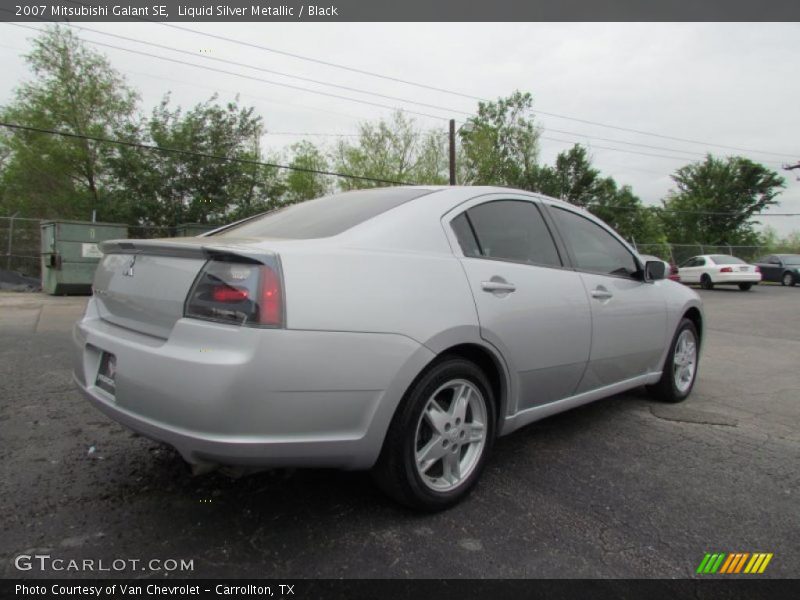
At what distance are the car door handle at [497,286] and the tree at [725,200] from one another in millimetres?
43319

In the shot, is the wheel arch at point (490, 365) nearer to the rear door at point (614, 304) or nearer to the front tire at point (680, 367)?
the rear door at point (614, 304)

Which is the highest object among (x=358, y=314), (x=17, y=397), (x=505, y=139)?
(x=505, y=139)

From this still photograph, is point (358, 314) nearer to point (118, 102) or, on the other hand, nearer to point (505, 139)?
point (118, 102)

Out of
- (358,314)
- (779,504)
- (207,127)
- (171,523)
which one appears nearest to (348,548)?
(171,523)

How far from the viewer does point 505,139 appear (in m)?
41.7

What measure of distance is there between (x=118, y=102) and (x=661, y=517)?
98.2 ft

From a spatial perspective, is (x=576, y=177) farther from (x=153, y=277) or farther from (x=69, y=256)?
(x=153, y=277)

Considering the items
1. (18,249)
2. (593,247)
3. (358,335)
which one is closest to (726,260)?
(593,247)

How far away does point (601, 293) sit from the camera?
3256 mm

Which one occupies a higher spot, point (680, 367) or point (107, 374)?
point (107, 374)

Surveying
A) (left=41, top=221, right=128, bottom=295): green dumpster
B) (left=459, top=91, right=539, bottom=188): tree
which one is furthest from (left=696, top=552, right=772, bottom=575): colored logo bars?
(left=459, top=91, right=539, bottom=188): tree

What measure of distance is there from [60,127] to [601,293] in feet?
96.3

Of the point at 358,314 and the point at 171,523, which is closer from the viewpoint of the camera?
the point at 358,314

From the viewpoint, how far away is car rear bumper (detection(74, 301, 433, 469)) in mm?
1844
